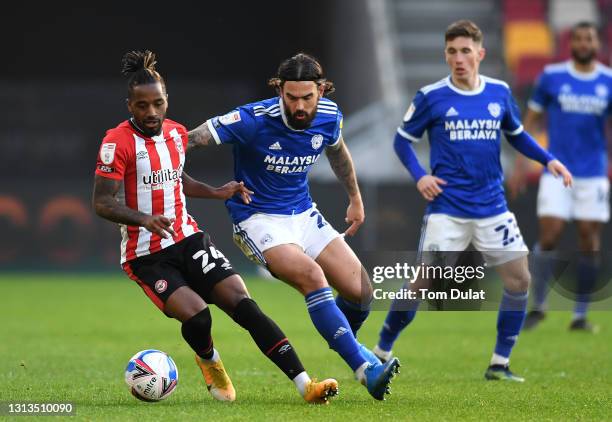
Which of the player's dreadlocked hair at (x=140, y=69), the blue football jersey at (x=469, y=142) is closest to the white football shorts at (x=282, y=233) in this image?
the player's dreadlocked hair at (x=140, y=69)

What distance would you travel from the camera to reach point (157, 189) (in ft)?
21.3

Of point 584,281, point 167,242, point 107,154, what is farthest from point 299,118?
point 584,281

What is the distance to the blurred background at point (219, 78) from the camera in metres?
17.9

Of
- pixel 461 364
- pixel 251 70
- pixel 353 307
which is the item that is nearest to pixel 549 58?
pixel 251 70

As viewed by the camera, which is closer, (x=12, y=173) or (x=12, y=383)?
(x=12, y=383)

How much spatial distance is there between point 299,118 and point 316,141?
28 cm

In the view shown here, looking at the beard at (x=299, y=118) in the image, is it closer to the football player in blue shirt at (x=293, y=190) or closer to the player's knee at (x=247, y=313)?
the football player in blue shirt at (x=293, y=190)

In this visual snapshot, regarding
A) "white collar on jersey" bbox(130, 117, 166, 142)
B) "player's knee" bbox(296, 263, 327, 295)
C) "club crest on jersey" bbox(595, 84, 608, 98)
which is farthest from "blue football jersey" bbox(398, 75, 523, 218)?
"club crest on jersey" bbox(595, 84, 608, 98)

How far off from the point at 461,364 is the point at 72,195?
10.7m

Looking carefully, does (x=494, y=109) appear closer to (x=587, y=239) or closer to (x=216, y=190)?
(x=216, y=190)

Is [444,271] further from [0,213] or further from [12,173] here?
[12,173]

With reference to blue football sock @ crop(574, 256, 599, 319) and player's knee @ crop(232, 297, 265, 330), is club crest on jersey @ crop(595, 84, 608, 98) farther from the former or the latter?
player's knee @ crop(232, 297, 265, 330)

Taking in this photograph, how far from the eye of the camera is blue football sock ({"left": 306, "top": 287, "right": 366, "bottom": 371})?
21.0 feet

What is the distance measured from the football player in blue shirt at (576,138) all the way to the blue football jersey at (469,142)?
112 inches
